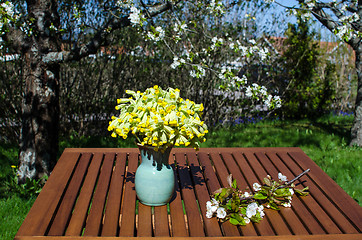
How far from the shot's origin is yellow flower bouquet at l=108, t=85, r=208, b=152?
175 cm

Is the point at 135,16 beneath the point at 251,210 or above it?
above

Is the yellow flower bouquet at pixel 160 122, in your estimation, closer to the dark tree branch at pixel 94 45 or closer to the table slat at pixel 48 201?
the table slat at pixel 48 201

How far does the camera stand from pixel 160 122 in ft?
5.66

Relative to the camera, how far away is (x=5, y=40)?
12.2ft

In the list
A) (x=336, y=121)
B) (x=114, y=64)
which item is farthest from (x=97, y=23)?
(x=336, y=121)

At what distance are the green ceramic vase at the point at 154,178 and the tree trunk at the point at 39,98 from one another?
224 centimetres

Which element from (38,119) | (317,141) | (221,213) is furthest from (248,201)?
(317,141)

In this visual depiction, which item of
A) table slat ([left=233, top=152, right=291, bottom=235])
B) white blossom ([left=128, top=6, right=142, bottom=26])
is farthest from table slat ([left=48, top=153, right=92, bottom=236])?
white blossom ([left=128, top=6, right=142, bottom=26])

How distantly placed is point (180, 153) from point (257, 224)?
1054 millimetres

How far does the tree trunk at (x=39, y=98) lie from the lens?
366 centimetres

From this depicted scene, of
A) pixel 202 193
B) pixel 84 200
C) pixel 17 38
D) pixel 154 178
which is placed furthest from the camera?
pixel 17 38

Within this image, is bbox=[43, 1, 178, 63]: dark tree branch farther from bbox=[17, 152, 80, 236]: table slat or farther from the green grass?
the green grass

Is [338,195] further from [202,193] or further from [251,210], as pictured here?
[202,193]

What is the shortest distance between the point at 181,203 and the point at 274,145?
3.51 meters
